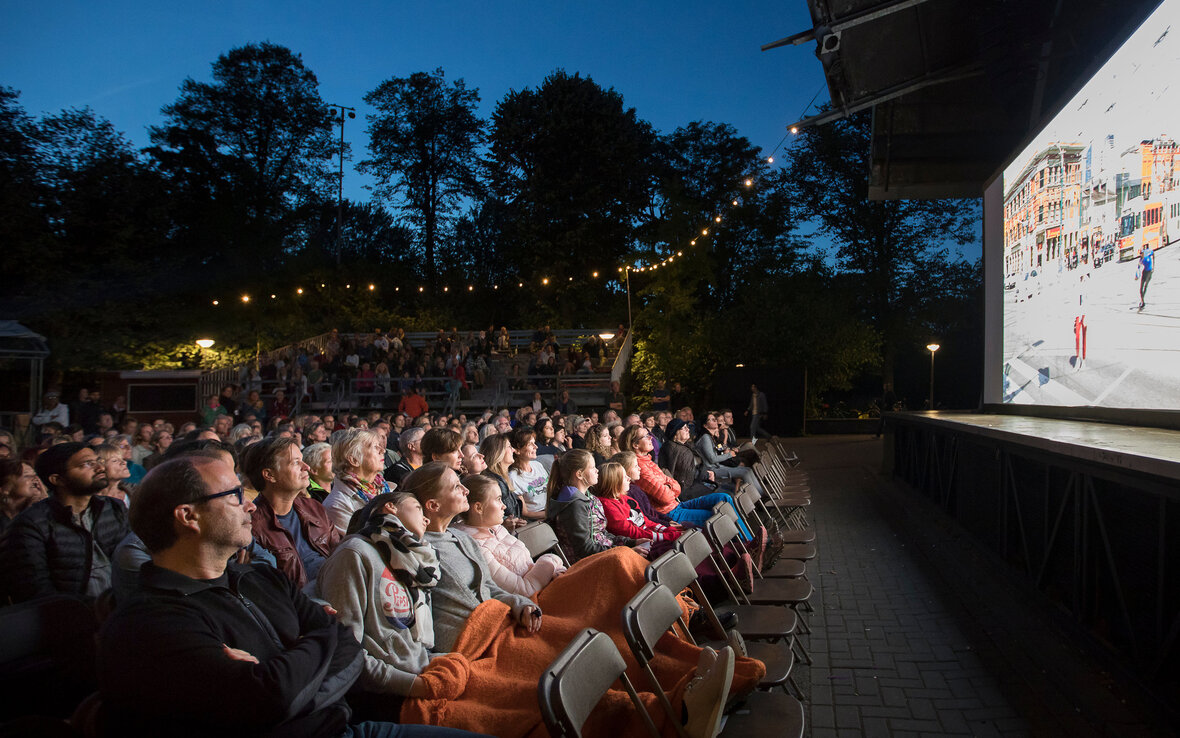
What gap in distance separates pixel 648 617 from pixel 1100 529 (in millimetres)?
2838

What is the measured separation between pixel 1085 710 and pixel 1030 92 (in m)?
7.05

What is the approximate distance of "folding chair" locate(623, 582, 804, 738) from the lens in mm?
2346

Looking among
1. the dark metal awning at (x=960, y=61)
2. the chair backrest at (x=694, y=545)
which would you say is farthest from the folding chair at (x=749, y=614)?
the dark metal awning at (x=960, y=61)

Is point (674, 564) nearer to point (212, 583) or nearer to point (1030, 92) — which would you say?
point (212, 583)

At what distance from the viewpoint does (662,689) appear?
2.43m

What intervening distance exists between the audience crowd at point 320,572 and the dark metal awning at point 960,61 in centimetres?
501

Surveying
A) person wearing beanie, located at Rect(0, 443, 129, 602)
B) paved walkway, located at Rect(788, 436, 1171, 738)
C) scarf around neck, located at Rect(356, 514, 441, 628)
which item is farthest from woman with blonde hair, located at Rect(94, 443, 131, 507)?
paved walkway, located at Rect(788, 436, 1171, 738)

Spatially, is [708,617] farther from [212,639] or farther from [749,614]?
[212,639]

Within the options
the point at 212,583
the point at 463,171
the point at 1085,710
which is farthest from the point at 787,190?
the point at 212,583

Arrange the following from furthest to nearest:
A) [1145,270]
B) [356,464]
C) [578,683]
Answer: [1145,270]
[356,464]
[578,683]

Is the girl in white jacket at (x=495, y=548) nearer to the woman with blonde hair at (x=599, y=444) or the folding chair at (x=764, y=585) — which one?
the folding chair at (x=764, y=585)

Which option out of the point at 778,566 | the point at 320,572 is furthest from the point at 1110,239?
the point at 320,572

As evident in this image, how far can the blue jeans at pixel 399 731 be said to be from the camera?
6.58 feet

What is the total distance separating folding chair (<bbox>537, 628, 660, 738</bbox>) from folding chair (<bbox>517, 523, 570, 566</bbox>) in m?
1.65
